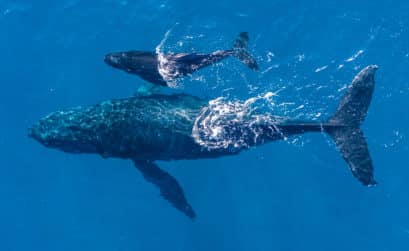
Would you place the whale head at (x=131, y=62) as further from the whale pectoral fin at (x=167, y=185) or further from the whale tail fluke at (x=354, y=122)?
the whale tail fluke at (x=354, y=122)

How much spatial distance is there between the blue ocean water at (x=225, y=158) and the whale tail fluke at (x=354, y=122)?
2802 millimetres

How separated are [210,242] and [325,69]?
30.4 feet

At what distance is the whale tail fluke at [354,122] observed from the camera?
55.8 ft

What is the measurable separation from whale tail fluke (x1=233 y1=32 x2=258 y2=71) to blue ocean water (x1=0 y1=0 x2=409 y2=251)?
8.93 feet

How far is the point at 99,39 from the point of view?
24469 mm

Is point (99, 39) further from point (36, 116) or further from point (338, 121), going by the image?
point (338, 121)

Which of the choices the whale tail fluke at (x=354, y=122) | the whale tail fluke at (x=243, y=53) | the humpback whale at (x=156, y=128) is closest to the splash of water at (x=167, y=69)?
the humpback whale at (x=156, y=128)

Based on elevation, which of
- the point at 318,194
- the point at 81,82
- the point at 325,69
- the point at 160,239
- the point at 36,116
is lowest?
the point at 160,239

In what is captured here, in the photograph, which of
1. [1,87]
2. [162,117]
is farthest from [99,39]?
[162,117]

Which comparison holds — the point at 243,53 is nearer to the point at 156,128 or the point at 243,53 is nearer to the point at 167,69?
the point at 167,69

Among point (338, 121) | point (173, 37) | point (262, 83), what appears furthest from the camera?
point (173, 37)

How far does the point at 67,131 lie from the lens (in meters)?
19.5

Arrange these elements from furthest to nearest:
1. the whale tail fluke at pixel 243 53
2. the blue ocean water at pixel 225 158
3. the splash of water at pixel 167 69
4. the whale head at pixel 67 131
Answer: the blue ocean water at pixel 225 158 < the whale head at pixel 67 131 < the whale tail fluke at pixel 243 53 < the splash of water at pixel 167 69

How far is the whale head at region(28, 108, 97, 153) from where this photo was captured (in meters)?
19.4
